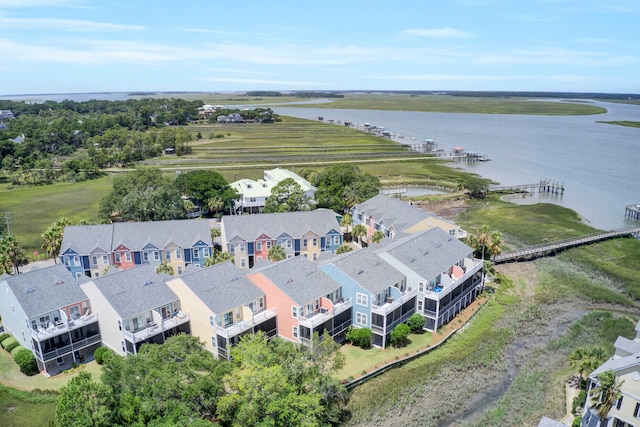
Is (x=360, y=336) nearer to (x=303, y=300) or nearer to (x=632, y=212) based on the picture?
(x=303, y=300)

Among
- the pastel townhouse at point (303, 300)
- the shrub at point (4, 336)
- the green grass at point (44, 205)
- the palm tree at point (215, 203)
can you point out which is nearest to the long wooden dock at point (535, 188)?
the palm tree at point (215, 203)

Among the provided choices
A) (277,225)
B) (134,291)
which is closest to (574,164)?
(277,225)

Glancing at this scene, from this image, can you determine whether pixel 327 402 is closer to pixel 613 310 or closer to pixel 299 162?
pixel 613 310

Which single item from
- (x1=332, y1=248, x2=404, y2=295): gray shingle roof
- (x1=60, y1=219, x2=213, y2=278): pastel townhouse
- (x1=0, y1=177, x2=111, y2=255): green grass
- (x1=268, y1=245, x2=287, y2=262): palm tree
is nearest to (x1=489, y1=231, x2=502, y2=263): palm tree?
(x1=332, y1=248, x2=404, y2=295): gray shingle roof

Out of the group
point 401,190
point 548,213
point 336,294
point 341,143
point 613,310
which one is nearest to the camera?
point 336,294

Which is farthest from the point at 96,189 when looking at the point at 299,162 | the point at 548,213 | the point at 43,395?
the point at 548,213

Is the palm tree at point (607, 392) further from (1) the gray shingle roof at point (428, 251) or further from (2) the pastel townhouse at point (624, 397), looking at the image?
(1) the gray shingle roof at point (428, 251)

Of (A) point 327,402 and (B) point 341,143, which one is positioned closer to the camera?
(A) point 327,402
